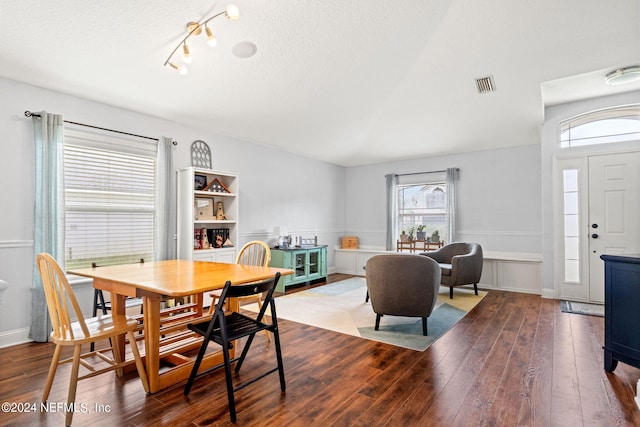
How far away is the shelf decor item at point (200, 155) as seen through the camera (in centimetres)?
469

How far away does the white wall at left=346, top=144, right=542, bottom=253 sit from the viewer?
563 cm

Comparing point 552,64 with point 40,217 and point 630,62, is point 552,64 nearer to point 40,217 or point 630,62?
point 630,62

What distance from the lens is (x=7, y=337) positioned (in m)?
3.05

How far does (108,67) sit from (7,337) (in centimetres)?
266

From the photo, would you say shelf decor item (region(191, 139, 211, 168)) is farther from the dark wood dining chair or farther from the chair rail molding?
the dark wood dining chair

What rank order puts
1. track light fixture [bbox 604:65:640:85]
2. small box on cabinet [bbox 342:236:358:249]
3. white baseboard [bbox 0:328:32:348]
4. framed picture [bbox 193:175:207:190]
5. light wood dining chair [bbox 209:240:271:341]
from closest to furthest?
white baseboard [bbox 0:328:32:348] → light wood dining chair [bbox 209:240:271:341] → track light fixture [bbox 604:65:640:85] → framed picture [bbox 193:175:207:190] → small box on cabinet [bbox 342:236:358:249]

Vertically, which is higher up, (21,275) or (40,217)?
(40,217)

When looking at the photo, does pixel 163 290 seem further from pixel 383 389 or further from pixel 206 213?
pixel 206 213

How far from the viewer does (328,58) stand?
3.77m

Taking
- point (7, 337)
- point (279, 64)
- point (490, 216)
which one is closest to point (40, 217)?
point (7, 337)

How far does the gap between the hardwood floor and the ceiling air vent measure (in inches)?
122

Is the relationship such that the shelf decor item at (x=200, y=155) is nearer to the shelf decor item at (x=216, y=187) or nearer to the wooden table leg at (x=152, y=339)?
the shelf decor item at (x=216, y=187)

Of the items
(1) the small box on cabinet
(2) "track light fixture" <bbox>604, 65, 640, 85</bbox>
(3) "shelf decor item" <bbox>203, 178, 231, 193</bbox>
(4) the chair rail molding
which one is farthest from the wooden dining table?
(1) the small box on cabinet

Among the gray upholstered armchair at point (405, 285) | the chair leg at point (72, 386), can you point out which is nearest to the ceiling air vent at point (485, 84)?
the gray upholstered armchair at point (405, 285)
